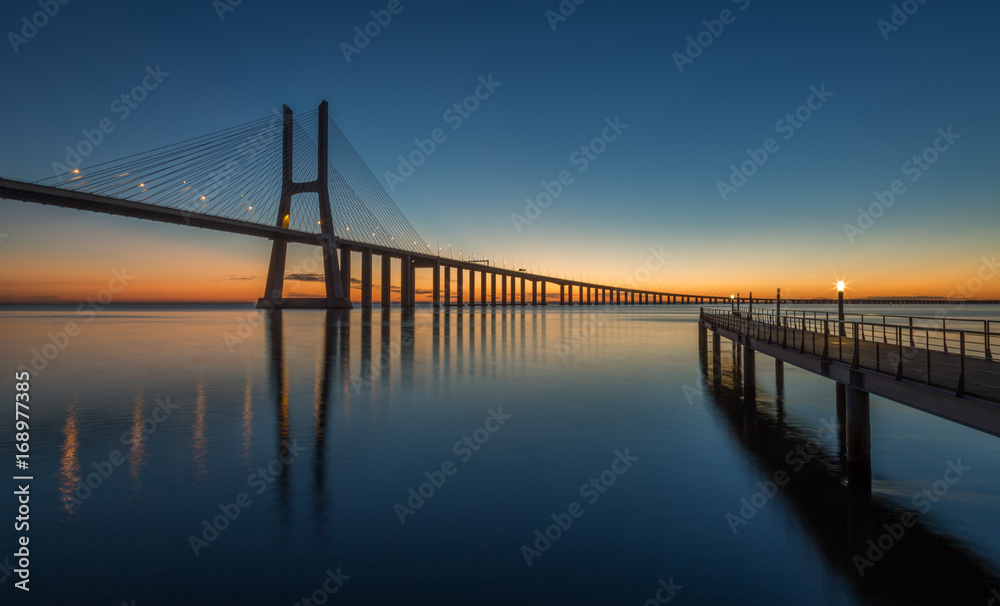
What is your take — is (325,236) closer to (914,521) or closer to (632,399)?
(632,399)

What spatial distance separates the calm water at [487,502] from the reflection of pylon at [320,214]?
205ft

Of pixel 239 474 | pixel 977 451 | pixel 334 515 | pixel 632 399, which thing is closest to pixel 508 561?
pixel 334 515

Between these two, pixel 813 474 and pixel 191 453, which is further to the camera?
pixel 191 453

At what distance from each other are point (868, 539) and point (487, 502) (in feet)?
18.2

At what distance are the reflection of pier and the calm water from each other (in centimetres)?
4

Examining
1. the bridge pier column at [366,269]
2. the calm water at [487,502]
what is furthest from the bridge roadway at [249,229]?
the calm water at [487,502]

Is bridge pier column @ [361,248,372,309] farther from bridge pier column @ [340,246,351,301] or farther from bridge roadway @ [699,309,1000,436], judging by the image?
bridge roadway @ [699,309,1000,436]

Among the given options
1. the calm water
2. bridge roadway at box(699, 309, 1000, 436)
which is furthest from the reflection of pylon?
bridge roadway at box(699, 309, 1000, 436)

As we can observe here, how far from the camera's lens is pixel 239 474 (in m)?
10.2

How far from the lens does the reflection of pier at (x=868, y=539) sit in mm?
6391

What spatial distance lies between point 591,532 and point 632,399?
1209 cm

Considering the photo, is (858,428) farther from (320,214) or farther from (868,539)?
(320,214)

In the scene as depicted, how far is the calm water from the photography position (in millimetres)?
6480

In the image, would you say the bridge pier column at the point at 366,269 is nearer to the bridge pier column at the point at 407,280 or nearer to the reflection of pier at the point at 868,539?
the bridge pier column at the point at 407,280
